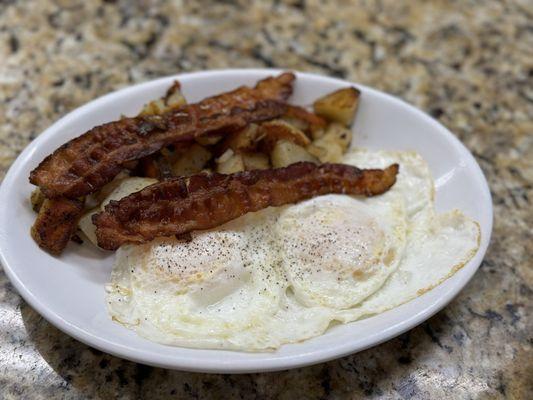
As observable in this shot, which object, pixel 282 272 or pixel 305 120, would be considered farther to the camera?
pixel 305 120

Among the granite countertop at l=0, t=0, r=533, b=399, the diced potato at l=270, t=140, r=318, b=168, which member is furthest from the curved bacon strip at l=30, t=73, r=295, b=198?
the granite countertop at l=0, t=0, r=533, b=399

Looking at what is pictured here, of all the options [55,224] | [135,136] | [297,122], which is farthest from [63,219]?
[297,122]

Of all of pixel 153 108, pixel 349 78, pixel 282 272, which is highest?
pixel 153 108

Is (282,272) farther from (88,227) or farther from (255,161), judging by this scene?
(88,227)

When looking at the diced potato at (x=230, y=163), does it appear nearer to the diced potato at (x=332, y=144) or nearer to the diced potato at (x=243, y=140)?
the diced potato at (x=243, y=140)

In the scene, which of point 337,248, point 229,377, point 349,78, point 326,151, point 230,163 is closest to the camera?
point 229,377

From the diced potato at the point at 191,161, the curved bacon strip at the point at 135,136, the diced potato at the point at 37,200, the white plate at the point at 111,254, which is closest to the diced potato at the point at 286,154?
the curved bacon strip at the point at 135,136
